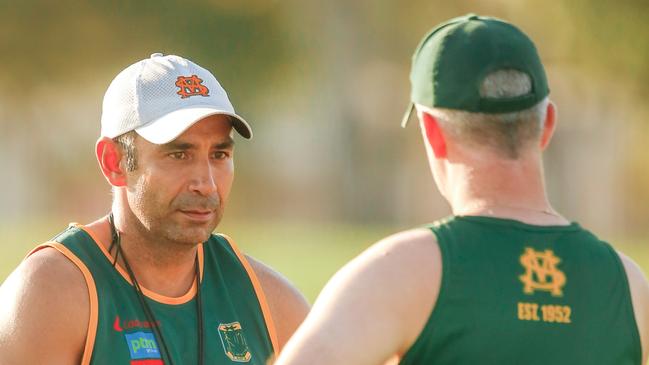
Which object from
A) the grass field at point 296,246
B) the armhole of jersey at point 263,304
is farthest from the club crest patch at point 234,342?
the grass field at point 296,246

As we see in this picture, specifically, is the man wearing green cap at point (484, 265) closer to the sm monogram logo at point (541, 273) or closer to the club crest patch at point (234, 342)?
the sm monogram logo at point (541, 273)

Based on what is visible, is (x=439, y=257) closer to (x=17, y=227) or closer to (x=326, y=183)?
(x=17, y=227)

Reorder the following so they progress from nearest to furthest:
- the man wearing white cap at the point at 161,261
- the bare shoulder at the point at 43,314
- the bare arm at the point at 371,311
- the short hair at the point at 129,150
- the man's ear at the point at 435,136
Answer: the bare arm at the point at 371,311, the man's ear at the point at 435,136, the bare shoulder at the point at 43,314, the man wearing white cap at the point at 161,261, the short hair at the point at 129,150

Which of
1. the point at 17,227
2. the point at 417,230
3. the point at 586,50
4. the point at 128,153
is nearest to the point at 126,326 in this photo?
the point at 128,153

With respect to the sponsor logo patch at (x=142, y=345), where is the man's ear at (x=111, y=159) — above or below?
above

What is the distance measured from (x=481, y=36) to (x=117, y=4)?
128 ft

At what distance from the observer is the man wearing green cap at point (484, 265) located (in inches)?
116

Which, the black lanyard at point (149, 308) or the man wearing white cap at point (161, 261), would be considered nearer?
the man wearing white cap at point (161, 261)

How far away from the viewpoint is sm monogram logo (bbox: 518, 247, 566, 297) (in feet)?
9.98

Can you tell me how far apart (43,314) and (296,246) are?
87.2 ft

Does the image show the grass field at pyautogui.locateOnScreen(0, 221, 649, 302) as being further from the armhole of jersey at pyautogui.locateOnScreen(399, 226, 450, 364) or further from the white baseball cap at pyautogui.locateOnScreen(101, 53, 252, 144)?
the armhole of jersey at pyautogui.locateOnScreen(399, 226, 450, 364)

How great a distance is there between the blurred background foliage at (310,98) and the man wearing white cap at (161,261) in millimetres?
30823

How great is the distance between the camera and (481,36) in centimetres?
313

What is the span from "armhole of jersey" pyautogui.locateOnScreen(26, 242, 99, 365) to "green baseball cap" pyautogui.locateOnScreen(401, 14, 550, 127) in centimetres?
154
